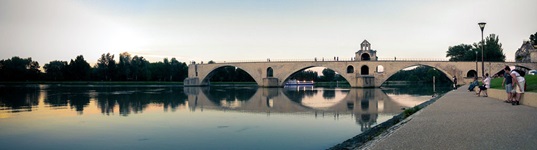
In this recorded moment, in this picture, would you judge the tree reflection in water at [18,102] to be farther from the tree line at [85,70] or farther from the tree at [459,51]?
the tree at [459,51]

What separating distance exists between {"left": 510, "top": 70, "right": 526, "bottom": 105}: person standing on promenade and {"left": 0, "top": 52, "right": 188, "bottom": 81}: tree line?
83.9 m

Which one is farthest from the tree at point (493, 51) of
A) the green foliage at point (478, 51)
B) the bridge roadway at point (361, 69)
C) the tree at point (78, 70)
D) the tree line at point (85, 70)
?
the tree at point (78, 70)

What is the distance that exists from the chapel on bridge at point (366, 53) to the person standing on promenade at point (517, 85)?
49533mm

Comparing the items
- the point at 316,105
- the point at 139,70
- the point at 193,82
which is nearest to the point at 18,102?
the point at 316,105

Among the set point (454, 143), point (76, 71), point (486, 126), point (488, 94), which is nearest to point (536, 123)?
point (486, 126)

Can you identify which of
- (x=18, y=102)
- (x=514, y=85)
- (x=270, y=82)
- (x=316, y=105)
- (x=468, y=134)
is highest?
(x=514, y=85)

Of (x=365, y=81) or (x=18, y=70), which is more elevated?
(x=18, y=70)

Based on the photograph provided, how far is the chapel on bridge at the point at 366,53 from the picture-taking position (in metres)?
61.2

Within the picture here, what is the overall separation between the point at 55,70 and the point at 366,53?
67848 millimetres

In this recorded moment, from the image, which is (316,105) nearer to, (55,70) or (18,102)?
(18,102)

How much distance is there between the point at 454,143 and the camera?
19.1ft

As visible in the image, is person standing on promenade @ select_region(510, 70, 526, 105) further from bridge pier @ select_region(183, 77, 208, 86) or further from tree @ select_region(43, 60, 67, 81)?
tree @ select_region(43, 60, 67, 81)

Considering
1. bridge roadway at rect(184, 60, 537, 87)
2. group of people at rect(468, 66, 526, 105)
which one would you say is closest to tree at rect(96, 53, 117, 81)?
bridge roadway at rect(184, 60, 537, 87)

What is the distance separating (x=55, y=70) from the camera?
89.2m
